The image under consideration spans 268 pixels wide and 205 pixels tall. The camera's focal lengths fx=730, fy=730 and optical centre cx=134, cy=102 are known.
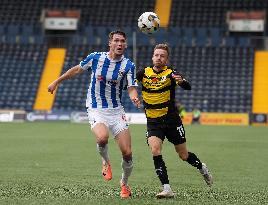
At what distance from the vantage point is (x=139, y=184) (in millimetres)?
11977

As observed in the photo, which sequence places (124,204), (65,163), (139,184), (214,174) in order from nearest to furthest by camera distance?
(124,204) < (139,184) < (214,174) < (65,163)

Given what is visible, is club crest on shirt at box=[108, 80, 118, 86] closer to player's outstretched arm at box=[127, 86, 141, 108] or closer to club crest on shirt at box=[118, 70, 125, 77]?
club crest on shirt at box=[118, 70, 125, 77]

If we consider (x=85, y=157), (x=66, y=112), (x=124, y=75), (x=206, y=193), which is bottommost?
(x=66, y=112)

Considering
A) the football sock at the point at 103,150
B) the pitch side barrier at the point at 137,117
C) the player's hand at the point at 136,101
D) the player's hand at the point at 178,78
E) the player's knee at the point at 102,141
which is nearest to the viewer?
the player's hand at the point at 136,101

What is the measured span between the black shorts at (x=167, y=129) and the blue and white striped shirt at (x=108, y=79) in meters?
0.59

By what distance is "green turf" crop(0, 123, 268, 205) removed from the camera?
32.1ft

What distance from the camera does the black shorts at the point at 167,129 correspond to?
34.1 ft

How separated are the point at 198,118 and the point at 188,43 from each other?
336 inches

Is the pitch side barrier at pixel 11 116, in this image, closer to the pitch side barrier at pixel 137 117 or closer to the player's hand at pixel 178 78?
the pitch side barrier at pixel 137 117

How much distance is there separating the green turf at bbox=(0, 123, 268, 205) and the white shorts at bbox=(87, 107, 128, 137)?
93cm

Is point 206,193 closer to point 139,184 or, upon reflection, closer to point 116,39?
point 139,184

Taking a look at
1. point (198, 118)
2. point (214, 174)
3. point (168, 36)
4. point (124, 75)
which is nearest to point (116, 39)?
point (124, 75)

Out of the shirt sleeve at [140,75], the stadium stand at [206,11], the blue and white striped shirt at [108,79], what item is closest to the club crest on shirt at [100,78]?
the blue and white striped shirt at [108,79]

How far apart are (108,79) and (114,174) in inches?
157
